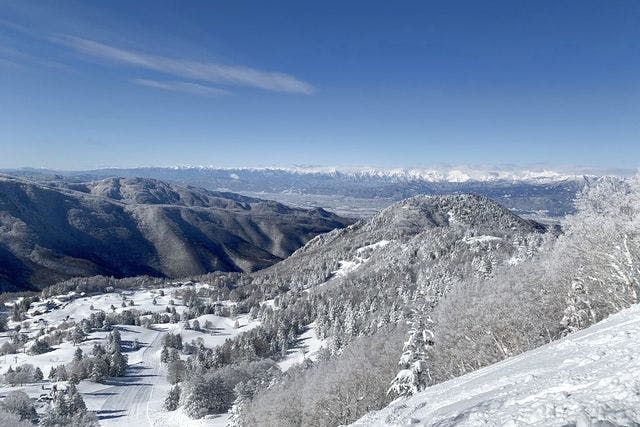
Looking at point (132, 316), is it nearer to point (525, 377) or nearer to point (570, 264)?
point (570, 264)

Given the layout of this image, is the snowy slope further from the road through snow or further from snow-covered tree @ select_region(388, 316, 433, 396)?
the road through snow

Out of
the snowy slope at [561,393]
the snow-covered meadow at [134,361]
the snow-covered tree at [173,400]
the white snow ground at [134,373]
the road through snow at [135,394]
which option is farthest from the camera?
the snow-covered tree at [173,400]

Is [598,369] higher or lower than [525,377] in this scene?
higher

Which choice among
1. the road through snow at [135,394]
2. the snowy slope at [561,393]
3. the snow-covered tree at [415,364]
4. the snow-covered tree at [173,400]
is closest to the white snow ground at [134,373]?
the road through snow at [135,394]

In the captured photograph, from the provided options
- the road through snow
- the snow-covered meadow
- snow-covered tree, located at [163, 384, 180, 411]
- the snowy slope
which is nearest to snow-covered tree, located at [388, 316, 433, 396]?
the snowy slope

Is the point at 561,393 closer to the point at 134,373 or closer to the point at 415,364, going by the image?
A: the point at 415,364

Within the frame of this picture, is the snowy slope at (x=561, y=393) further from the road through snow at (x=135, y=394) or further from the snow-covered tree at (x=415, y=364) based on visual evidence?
the road through snow at (x=135, y=394)

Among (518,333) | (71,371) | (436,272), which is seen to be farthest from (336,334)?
(518,333)

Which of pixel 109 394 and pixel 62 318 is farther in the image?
pixel 62 318

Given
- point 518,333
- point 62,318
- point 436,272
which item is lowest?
point 62,318
